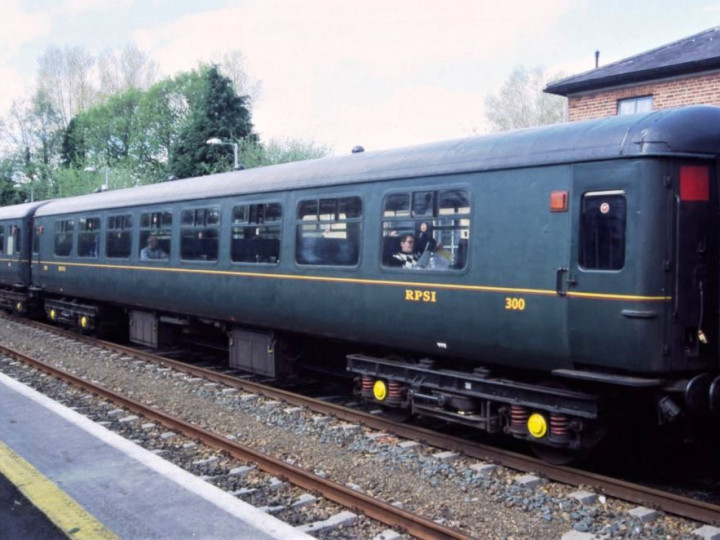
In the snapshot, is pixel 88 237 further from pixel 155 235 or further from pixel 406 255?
pixel 406 255

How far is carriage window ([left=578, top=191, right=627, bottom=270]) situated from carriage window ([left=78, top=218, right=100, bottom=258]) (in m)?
11.3

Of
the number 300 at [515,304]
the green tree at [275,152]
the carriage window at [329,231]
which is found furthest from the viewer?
the green tree at [275,152]

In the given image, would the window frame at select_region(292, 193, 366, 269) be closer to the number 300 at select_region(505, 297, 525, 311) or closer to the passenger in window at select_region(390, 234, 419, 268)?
the passenger in window at select_region(390, 234, 419, 268)

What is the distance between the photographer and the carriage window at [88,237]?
15.2 m

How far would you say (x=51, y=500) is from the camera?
575 centimetres

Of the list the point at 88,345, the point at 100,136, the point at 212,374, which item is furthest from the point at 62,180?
the point at 212,374

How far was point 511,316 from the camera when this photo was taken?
6684 millimetres

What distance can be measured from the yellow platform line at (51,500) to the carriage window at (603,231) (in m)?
4.05

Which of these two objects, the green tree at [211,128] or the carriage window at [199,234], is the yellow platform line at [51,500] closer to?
the carriage window at [199,234]

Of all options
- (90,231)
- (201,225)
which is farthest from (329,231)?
(90,231)

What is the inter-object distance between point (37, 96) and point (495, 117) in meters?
40.1

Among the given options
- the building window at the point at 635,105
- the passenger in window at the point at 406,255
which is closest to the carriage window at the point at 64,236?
the passenger in window at the point at 406,255

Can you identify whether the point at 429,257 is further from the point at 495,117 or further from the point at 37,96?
the point at 37,96

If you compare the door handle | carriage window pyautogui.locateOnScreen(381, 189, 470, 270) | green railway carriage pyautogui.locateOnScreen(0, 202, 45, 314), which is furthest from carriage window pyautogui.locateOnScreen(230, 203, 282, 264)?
green railway carriage pyautogui.locateOnScreen(0, 202, 45, 314)
